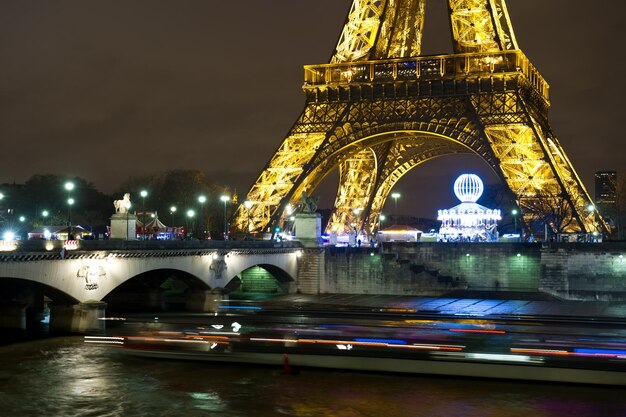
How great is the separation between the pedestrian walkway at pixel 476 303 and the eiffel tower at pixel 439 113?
812 cm

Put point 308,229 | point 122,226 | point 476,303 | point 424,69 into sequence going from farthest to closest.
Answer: point 424,69 < point 308,229 < point 476,303 < point 122,226

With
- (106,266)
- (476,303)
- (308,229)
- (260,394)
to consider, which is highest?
(308,229)

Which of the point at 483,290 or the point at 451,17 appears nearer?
the point at 483,290

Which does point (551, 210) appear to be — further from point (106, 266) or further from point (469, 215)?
point (106, 266)

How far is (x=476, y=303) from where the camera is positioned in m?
62.9

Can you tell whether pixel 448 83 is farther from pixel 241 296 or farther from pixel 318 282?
pixel 241 296

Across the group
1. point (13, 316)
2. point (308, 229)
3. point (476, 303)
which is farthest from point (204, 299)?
point (476, 303)

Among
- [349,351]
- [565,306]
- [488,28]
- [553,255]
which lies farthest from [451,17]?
[349,351]

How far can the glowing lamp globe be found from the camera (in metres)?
85.9

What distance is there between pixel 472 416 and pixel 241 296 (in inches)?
1681

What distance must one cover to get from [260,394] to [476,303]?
34.5m

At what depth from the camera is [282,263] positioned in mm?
69062

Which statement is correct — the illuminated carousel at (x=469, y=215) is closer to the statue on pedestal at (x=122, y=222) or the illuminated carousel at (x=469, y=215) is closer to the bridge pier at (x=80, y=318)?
the statue on pedestal at (x=122, y=222)

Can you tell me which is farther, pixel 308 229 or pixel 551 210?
pixel 308 229
